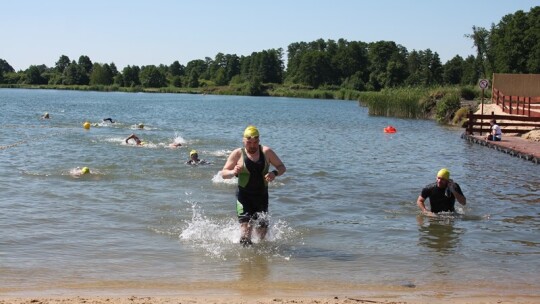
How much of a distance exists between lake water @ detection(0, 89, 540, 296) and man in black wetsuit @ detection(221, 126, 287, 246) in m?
0.65

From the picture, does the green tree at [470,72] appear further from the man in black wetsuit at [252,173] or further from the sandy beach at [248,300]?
the sandy beach at [248,300]

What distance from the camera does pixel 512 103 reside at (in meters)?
45.1

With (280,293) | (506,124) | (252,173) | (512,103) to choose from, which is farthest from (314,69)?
(280,293)

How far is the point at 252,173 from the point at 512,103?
129 ft

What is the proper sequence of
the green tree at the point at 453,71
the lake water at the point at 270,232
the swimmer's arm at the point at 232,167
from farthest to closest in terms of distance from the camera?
1. the green tree at the point at 453,71
2. the swimmer's arm at the point at 232,167
3. the lake water at the point at 270,232

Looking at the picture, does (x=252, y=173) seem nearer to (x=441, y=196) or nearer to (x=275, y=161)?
(x=275, y=161)

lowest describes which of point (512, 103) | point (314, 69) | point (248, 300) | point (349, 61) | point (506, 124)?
point (248, 300)

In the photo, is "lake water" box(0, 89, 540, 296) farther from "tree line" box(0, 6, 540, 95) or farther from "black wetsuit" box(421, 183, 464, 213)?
"tree line" box(0, 6, 540, 95)

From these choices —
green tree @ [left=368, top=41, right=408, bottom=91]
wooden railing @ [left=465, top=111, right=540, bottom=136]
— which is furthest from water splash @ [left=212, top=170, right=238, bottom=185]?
green tree @ [left=368, top=41, right=408, bottom=91]

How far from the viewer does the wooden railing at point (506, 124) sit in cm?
3453

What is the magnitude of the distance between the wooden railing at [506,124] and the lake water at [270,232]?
36.7 ft

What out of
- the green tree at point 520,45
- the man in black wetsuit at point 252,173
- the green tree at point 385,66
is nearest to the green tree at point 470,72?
Answer: the green tree at point 385,66

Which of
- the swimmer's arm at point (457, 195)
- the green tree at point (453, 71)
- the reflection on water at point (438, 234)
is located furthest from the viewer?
the green tree at point (453, 71)

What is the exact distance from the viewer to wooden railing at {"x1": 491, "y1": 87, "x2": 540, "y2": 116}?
40.7 meters
